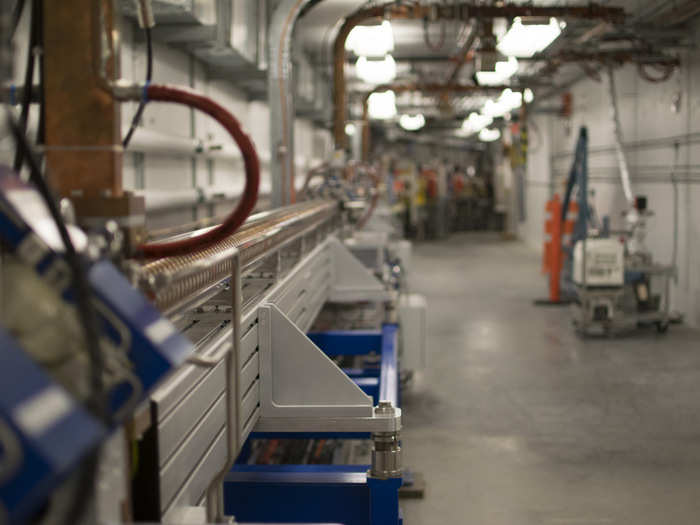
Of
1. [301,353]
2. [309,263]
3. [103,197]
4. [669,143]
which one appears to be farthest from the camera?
[669,143]

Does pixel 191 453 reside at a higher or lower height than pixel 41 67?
lower

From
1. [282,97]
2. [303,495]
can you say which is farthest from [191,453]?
[282,97]

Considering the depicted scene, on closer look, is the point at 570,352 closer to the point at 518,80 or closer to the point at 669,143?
the point at 669,143

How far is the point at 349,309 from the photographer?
4.75 metres

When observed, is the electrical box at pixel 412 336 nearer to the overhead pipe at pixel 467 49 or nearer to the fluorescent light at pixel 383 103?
the overhead pipe at pixel 467 49

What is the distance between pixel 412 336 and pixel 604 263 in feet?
8.14

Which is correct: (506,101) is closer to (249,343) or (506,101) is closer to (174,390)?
(249,343)

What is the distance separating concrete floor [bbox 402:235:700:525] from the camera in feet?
9.76

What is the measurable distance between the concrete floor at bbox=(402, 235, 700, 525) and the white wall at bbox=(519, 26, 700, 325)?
0.82 metres

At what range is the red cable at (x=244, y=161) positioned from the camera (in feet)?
3.27

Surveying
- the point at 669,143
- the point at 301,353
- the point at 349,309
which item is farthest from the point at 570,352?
the point at 301,353

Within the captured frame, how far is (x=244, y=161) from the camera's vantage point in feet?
3.69

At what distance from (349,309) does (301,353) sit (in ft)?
9.53

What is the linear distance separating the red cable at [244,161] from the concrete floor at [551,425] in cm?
Result: 199
